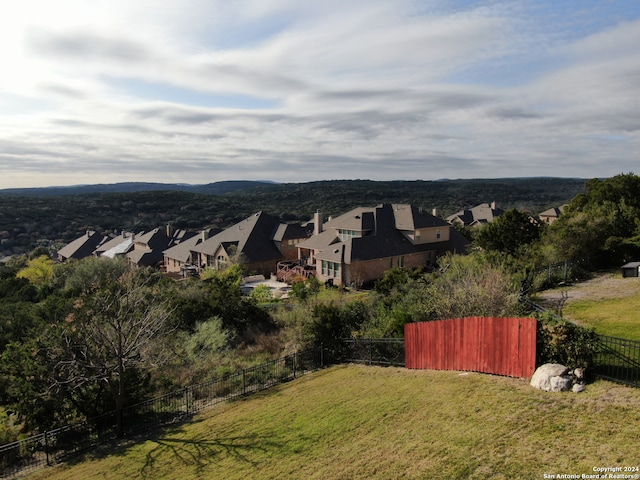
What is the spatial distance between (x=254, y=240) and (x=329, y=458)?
43.2 metres

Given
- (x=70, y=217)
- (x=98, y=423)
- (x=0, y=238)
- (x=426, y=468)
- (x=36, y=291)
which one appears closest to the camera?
(x=426, y=468)

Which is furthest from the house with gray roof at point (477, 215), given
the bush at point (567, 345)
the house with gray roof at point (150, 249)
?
the bush at point (567, 345)

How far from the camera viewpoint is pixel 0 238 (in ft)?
308

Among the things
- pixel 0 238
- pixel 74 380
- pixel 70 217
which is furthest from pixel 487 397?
pixel 70 217

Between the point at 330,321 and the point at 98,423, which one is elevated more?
the point at 330,321

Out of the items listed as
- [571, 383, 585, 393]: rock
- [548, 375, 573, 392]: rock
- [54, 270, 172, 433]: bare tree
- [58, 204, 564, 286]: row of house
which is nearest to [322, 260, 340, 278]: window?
[58, 204, 564, 286]: row of house

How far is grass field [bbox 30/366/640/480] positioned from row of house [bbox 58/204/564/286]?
2605 cm

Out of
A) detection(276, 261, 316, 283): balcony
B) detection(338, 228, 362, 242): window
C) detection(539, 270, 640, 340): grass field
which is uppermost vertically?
detection(338, 228, 362, 242): window

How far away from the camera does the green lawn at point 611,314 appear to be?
1638 centimetres

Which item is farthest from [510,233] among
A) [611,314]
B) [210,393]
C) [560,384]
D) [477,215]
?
[477,215]

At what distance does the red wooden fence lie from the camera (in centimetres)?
1330

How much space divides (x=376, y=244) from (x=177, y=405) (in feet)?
96.7

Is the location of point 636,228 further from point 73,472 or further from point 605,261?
point 73,472

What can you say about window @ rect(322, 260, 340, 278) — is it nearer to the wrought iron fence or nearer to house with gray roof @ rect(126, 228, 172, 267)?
the wrought iron fence
